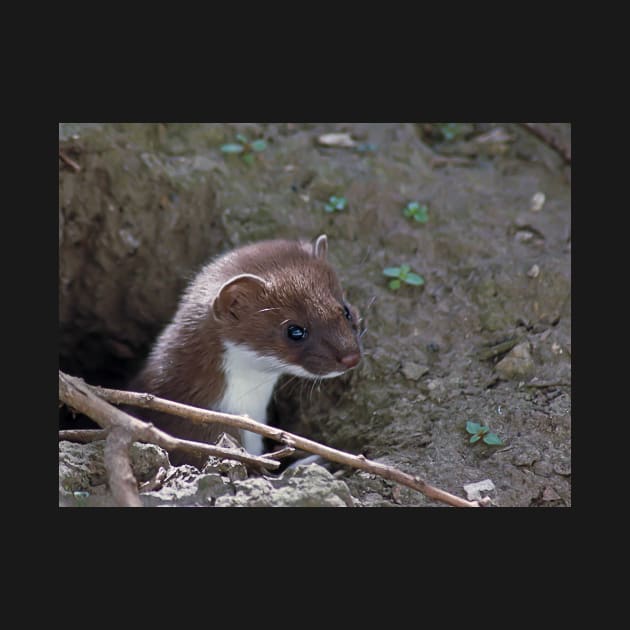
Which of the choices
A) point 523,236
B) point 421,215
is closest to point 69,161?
point 421,215

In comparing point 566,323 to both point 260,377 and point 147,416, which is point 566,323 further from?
point 147,416

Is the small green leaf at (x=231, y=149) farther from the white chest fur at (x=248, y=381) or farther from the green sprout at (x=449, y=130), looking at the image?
the white chest fur at (x=248, y=381)

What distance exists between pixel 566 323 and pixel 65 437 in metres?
2.60

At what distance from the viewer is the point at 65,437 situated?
3570mm

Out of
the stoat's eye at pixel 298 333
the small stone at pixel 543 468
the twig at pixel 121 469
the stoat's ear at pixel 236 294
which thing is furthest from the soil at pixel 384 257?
the twig at pixel 121 469

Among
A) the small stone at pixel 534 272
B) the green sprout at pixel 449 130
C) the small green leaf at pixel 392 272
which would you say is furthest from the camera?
the green sprout at pixel 449 130

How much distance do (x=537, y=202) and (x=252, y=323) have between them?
2.14 m

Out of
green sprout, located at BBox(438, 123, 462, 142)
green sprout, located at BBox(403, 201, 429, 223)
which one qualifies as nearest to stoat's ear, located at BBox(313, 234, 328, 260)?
green sprout, located at BBox(403, 201, 429, 223)

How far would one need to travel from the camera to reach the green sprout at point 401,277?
15.4 feet

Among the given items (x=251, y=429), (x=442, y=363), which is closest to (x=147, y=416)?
(x=251, y=429)

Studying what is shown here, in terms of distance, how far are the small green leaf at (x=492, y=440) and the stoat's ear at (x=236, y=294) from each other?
1.28 meters

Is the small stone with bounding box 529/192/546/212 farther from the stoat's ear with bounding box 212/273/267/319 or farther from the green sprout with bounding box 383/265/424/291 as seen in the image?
the stoat's ear with bounding box 212/273/267/319

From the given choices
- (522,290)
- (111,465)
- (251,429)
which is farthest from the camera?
(522,290)

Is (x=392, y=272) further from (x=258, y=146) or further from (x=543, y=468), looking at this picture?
(x=543, y=468)
